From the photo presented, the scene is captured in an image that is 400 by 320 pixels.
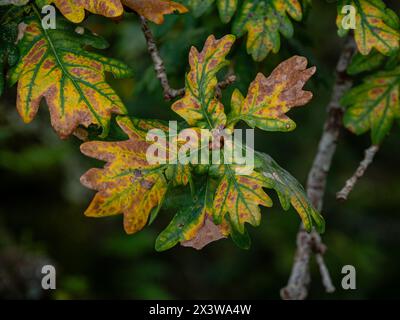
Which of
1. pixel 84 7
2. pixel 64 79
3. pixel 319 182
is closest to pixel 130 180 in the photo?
pixel 64 79

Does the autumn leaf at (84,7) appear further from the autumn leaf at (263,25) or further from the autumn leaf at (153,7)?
the autumn leaf at (263,25)

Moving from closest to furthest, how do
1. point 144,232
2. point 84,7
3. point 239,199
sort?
point 239,199, point 84,7, point 144,232

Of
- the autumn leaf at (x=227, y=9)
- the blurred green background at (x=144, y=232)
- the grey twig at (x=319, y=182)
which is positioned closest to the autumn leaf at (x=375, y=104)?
the grey twig at (x=319, y=182)

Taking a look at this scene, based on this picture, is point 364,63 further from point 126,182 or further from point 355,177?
point 126,182

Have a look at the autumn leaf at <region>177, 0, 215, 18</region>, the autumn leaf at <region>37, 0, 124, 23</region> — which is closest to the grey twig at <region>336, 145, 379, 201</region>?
the autumn leaf at <region>177, 0, 215, 18</region>
